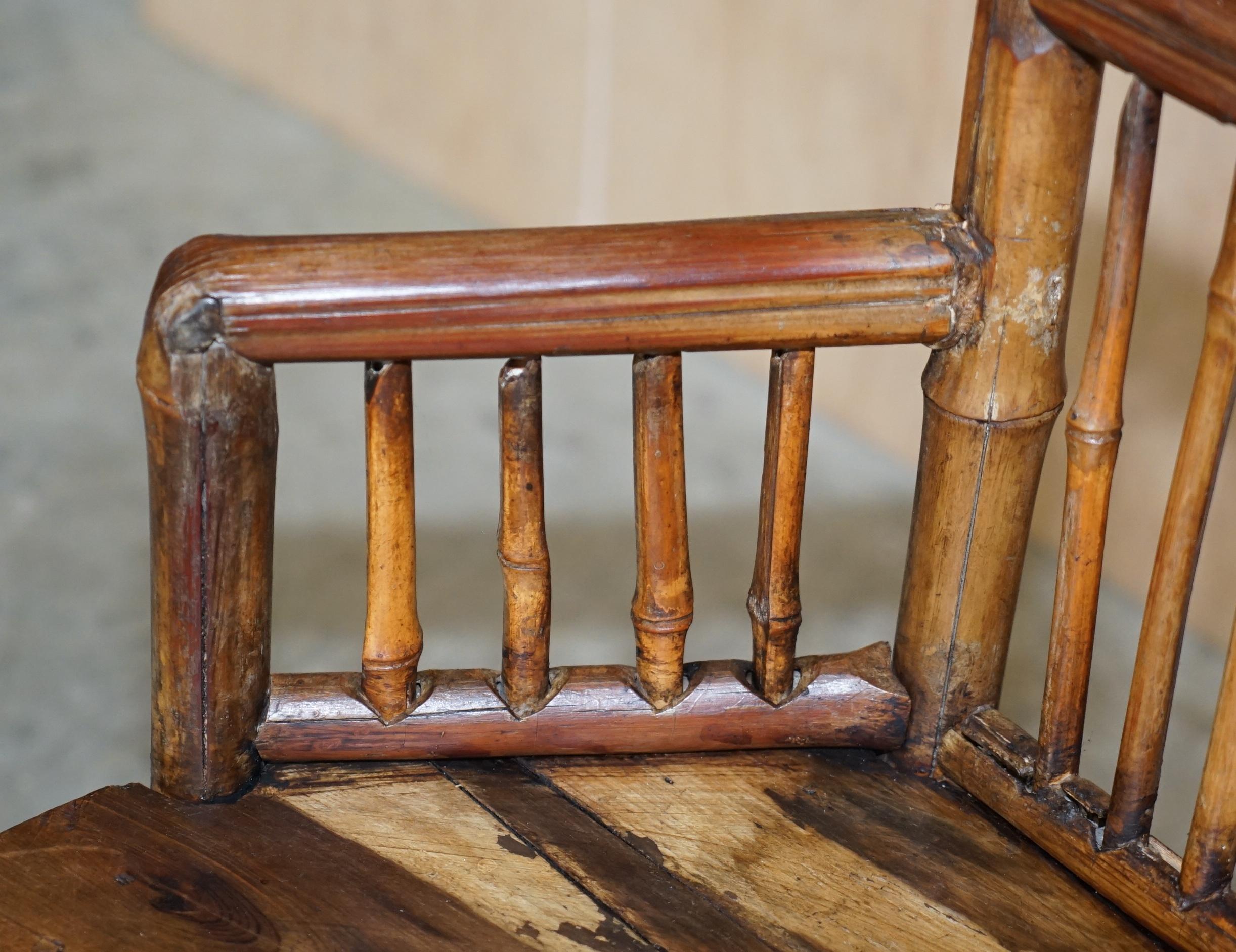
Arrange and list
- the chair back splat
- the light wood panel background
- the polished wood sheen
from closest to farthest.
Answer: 1. the polished wood sheen
2. the chair back splat
3. the light wood panel background

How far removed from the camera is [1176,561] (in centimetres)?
75

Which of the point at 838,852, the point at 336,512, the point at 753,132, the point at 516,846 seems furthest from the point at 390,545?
the point at 753,132

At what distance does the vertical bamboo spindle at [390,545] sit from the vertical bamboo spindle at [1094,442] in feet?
1.11

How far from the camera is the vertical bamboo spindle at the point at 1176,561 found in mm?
697

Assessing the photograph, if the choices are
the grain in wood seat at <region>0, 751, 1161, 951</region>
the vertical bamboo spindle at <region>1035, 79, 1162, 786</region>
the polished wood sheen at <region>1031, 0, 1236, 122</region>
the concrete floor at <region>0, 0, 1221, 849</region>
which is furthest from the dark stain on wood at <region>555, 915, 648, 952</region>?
the concrete floor at <region>0, 0, 1221, 849</region>

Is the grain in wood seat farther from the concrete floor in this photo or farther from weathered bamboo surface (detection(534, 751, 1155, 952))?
the concrete floor

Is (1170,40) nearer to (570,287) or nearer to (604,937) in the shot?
(570,287)

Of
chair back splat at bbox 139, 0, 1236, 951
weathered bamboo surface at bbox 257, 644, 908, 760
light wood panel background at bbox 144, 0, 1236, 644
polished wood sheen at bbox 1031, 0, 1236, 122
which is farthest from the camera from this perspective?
light wood panel background at bbox 144, 0, 1236, 644

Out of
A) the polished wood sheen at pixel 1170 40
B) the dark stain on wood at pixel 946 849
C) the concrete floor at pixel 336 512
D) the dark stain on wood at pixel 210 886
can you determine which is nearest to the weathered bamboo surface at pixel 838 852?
the dark stain on wood at pixel 946 849

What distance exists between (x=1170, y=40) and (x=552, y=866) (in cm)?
50

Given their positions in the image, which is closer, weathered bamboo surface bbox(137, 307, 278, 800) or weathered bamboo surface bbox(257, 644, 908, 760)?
weathered bamboo surface bbox(137, 307, 278, 800)

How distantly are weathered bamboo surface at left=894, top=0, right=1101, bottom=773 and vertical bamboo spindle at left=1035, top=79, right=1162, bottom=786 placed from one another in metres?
0.03

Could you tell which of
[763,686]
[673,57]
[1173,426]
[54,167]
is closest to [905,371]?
[1173,426]

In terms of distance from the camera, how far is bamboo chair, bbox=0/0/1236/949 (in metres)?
0.76
